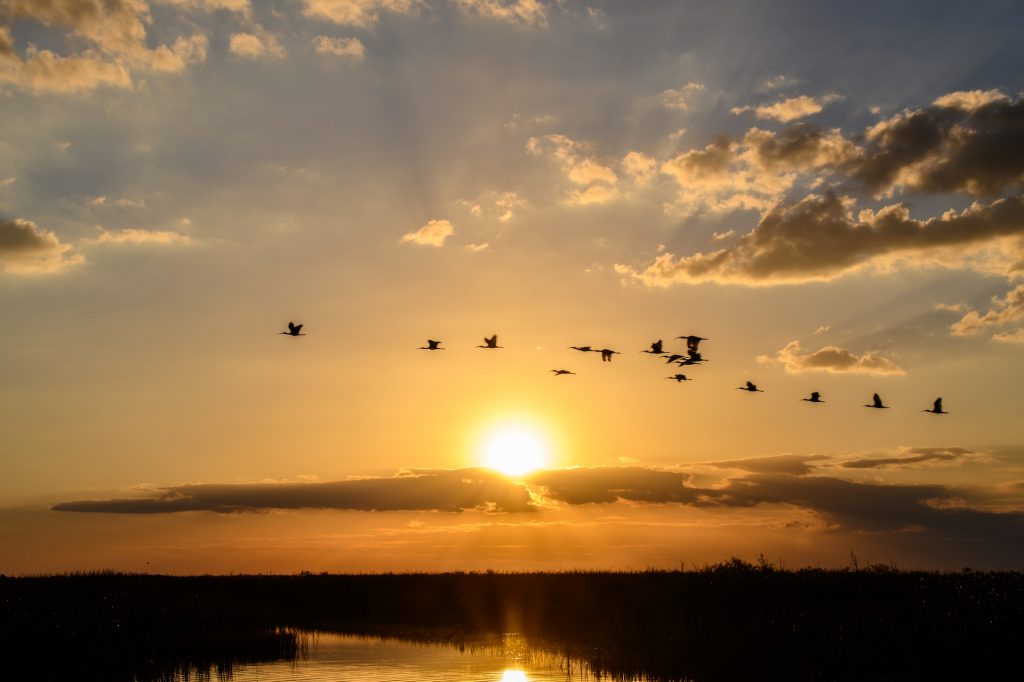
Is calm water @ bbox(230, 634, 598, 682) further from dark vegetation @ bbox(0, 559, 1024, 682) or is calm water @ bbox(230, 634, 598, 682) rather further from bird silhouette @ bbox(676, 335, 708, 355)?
bird silhouette @ bbox(676, 335, 708, 355)

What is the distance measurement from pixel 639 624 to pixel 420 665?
10.0 m

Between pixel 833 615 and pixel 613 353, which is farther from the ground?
pixel 613 353

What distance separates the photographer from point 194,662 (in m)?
36.0

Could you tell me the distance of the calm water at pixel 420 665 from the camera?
3319 cm

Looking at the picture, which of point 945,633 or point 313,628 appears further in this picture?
point 313,628

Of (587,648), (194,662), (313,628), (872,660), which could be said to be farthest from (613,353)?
(313,628)

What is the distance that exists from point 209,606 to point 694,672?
28.0 metres

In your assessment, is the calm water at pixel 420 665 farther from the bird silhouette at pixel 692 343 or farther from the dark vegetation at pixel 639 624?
the bird silhouette at pixel 692 343

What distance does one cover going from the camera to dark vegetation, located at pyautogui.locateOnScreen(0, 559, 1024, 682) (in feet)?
103

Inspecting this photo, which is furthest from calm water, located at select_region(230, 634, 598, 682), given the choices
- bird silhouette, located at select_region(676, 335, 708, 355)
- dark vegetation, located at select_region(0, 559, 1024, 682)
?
bird silhouette, located at select_region(676, 335, 708, 355)

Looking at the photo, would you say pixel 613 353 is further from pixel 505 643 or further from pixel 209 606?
pixel 209 606

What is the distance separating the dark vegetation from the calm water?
1.42 metres

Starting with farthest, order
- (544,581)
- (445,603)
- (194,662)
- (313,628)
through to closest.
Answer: (544,581)
(445,603)
(313,628)
(194,662)

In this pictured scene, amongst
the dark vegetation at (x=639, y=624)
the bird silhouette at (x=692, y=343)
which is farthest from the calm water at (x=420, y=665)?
the bird silhouette at (x=692, y=343)
